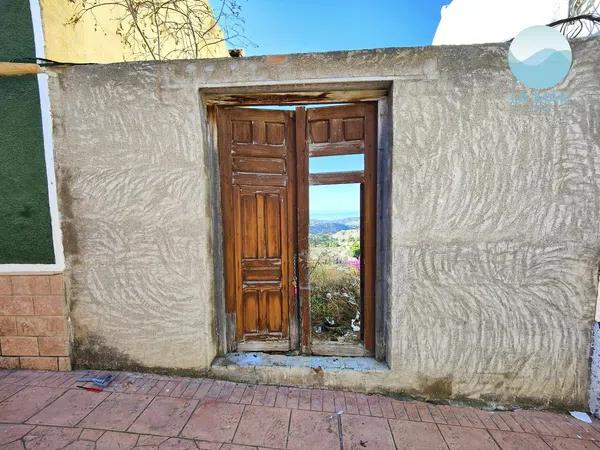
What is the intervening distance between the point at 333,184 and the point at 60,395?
9.83 feet

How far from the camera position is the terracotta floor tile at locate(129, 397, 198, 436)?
80.1 inches

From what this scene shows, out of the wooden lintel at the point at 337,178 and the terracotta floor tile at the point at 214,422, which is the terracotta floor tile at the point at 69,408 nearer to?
the terracotta floor tile at the point at 214,422

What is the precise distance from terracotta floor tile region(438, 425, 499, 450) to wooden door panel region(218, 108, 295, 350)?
5.11ft

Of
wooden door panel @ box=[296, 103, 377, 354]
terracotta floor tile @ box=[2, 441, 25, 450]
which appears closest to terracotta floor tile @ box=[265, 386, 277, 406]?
wooden door panel @ box=[296, 103, 377, 354]

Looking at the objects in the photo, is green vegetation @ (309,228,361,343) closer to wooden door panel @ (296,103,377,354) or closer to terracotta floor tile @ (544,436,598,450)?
wooden door panel @ (296,103,377,354)

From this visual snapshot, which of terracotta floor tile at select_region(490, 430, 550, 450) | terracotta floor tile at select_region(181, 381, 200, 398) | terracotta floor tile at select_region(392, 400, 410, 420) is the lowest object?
terracotta floor tile at select_region(490, 430, 550, 450)

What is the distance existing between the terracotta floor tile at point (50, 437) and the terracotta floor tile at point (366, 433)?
75.9 inches

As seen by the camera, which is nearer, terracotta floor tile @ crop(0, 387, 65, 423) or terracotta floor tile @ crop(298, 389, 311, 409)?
terracotta floor tile @ crop(0, 387, 65, 423)

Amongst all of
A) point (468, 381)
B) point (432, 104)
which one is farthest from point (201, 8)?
point (468, 381)

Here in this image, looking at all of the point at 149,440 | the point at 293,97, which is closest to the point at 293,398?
the point at 149,440

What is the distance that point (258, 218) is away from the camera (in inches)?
110

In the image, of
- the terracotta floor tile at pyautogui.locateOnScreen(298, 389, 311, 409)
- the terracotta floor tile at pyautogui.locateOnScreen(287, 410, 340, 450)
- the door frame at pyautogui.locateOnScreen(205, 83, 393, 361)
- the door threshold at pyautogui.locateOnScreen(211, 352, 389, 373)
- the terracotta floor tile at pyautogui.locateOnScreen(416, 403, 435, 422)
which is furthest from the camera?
the door threshold at pyautogui.locateOnScreen(211, 352, 389, 373)

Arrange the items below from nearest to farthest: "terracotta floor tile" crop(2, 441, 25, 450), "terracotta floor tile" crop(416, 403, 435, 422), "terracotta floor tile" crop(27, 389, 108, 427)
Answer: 1. "terracotta floor tile" crop(2, 441, 25, 450)
2. "terracotta floor tile" crop(27, 389, 108, 427)
3. "terracotta floor tile" crop(416, 403, 435, 422)

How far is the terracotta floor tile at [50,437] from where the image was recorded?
1876 millimetres
